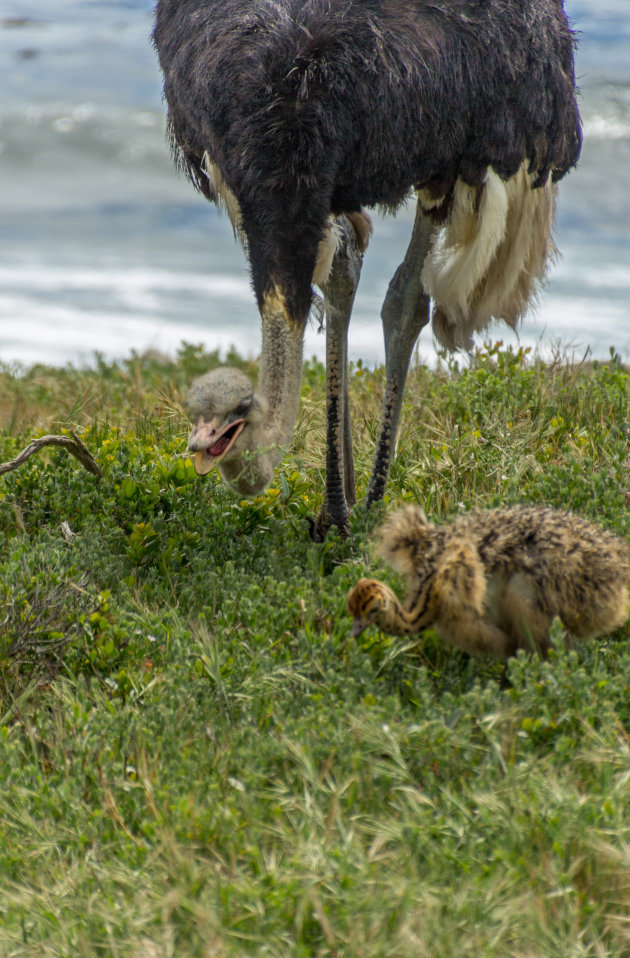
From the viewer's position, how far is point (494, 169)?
17.0ft

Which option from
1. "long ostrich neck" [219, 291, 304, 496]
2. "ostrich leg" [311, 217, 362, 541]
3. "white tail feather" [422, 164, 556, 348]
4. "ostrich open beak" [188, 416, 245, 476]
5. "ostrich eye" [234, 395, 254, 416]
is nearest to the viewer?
"ostrich open beak" [188, 416, 245, 476]

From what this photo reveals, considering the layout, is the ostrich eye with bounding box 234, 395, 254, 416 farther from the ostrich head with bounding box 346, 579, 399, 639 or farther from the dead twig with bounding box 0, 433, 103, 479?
the dead twig with bounding box 0, 433, 103, 479

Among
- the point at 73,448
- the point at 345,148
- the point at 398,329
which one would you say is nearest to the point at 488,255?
the point at 398,329

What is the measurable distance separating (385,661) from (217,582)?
1159 millimetres

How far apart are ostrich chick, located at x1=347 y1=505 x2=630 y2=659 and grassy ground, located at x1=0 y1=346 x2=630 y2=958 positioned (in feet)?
0.49

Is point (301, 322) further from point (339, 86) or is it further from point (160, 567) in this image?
point (160, 567)

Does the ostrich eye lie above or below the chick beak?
above

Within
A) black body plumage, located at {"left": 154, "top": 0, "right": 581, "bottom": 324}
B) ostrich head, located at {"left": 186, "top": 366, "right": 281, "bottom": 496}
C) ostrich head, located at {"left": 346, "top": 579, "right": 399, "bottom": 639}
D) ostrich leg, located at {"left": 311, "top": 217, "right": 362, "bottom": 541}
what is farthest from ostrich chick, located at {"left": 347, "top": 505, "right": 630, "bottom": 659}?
ostrich leg, located at {"left": 311, "top": 217, "right": 362, "bottom": 541}

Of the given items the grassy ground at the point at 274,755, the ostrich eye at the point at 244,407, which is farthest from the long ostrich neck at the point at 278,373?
the grassy ground at the point at 274,755

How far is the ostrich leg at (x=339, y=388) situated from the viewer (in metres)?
5.54

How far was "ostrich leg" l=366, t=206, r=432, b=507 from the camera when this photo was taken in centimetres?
561

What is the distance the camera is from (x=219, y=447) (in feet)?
13.2

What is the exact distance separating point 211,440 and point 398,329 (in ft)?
6.98

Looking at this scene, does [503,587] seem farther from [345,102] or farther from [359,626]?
[345,102]
